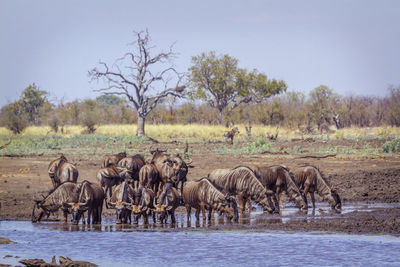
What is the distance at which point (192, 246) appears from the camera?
13.1 m

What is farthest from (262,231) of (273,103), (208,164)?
(273,103)

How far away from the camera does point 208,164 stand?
1129 inches

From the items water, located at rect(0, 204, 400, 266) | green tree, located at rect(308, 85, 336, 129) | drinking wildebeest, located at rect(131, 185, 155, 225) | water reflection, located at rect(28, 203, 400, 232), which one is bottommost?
water, located at rect(0, 204, 400, 266)

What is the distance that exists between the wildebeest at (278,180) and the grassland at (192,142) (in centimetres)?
1554

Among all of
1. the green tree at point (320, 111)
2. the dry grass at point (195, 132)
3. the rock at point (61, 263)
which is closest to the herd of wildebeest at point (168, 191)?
the rock at point (61, 263)

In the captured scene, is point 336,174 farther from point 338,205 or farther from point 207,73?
point 207,73

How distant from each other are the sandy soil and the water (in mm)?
985

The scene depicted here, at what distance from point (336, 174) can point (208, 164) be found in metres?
6.21

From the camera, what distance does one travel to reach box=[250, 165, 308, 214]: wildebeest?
56.8 ft

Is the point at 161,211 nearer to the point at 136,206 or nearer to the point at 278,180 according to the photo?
the point at 136,206

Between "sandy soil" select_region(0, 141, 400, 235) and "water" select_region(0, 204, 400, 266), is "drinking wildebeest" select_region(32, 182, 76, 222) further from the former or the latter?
"sandy soil" select_region(0, 141, 400, 235)

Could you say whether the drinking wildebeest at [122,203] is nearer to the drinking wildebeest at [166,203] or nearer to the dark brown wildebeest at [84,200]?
the dark brown wildebeest at [84,200]

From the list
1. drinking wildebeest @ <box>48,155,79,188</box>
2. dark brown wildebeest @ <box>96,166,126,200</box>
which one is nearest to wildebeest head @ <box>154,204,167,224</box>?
dark brown wildebeest @ <box>96,166,126,200</box>

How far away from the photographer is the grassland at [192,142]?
114 feet
